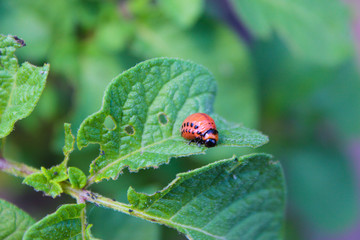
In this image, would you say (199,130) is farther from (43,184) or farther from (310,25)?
(310,25)

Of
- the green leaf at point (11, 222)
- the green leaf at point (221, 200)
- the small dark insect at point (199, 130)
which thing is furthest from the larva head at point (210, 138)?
the green leaf at point (11, 222)

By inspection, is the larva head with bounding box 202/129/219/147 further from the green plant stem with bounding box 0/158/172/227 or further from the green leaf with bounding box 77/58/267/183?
the green plant stem with bounding box 0/158/172/227

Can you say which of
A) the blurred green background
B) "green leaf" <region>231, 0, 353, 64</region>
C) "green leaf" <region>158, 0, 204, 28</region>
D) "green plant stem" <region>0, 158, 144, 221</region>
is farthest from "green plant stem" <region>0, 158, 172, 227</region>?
"green leaf" <region>231, 0, 353, 64</region>

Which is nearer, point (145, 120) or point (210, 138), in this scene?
point (145, 120)

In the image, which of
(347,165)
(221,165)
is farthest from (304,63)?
(221,165)

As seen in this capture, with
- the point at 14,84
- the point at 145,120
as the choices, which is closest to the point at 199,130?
the point at 145,120

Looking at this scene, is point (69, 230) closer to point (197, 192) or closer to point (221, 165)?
point (197, 192)
